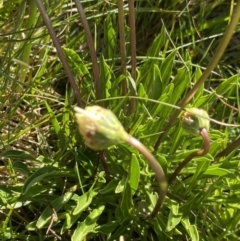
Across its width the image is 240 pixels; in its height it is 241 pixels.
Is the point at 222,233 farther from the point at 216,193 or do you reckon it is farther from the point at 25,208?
the point at 25,208

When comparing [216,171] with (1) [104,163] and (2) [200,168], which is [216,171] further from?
(1) [104,163]

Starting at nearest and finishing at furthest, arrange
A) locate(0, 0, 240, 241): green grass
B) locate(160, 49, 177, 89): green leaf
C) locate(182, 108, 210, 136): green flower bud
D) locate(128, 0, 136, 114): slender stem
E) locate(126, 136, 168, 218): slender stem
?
locate(126, 136, 168, 218): slender stem < locate(182, 108, 210, 136): green flower bud < locate(128, 0, 136, 114): slender stem < locate(0, 0, 240, 241): green grass < locate(160, 49, 177, 89): green leaf

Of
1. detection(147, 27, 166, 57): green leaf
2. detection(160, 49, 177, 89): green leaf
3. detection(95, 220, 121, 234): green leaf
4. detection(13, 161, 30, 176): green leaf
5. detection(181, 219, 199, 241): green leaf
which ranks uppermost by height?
detection(147, 27, 166, 57): green leaf

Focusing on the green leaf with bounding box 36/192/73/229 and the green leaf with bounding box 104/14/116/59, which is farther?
the green leaf with bounding box 104/14/116/59

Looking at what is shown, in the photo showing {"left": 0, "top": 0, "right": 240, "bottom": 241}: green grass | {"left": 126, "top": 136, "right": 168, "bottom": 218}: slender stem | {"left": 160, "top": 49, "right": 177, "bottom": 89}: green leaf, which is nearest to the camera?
{"left": 126, "top": 136, "right": 168, "bottom": 218}: slender stem

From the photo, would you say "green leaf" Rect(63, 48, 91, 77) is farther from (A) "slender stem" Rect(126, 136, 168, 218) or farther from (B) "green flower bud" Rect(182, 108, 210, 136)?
(A) "slender stem" Rect(126, 136, 168, 218)

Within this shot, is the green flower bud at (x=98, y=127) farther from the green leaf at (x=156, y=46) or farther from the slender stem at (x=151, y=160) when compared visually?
the green leaf at (x=156, y=46)

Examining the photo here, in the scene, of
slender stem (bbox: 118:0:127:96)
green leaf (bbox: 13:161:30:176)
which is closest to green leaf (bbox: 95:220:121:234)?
green leaf (bbox: 13:161:30:176)

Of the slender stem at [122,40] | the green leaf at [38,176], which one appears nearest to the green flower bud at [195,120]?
the slender stem at [122,40]
